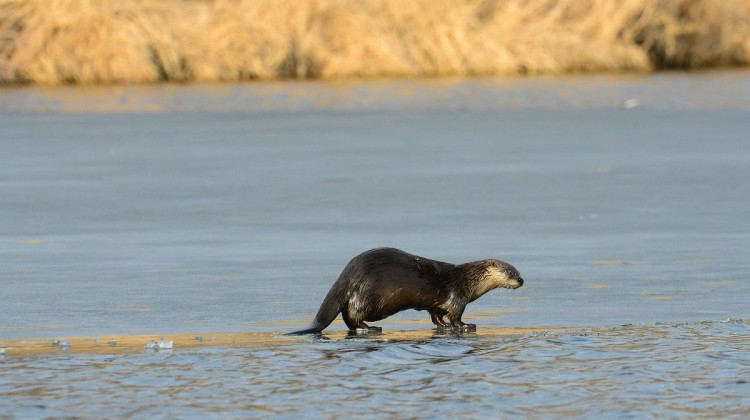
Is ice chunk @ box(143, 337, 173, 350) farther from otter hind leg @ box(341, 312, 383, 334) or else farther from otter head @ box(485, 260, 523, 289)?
otter head @ box(485, 260, 523, 289)

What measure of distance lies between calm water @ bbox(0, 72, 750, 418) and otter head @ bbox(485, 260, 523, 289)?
166mm

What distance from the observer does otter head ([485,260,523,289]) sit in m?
5.98

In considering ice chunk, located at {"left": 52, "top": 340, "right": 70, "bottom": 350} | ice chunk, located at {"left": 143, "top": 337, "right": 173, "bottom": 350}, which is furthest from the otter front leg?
ice chunk, located at {"left": 52, "top": 340, "right": 70, "bottom": 350}

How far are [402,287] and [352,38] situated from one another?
21.8m

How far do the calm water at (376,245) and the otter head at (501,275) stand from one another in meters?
0.17

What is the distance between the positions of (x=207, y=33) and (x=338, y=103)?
6805 mm

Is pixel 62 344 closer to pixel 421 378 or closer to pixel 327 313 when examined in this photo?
pixel 327 313

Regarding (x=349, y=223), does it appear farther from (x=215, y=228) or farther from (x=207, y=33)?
(x=207, y=33)

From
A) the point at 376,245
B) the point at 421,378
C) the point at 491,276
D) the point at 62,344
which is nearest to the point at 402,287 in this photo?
the point at 491,276

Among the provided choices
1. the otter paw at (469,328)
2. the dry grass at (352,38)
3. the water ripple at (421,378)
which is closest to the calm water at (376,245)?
the water ripple at (421,378)

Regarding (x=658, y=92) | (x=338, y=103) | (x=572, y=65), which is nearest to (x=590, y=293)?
(x=338, y=103)

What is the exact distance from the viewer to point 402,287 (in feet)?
19.1

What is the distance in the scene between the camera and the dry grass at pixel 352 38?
84.3 feet

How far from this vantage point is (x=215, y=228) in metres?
8.77
